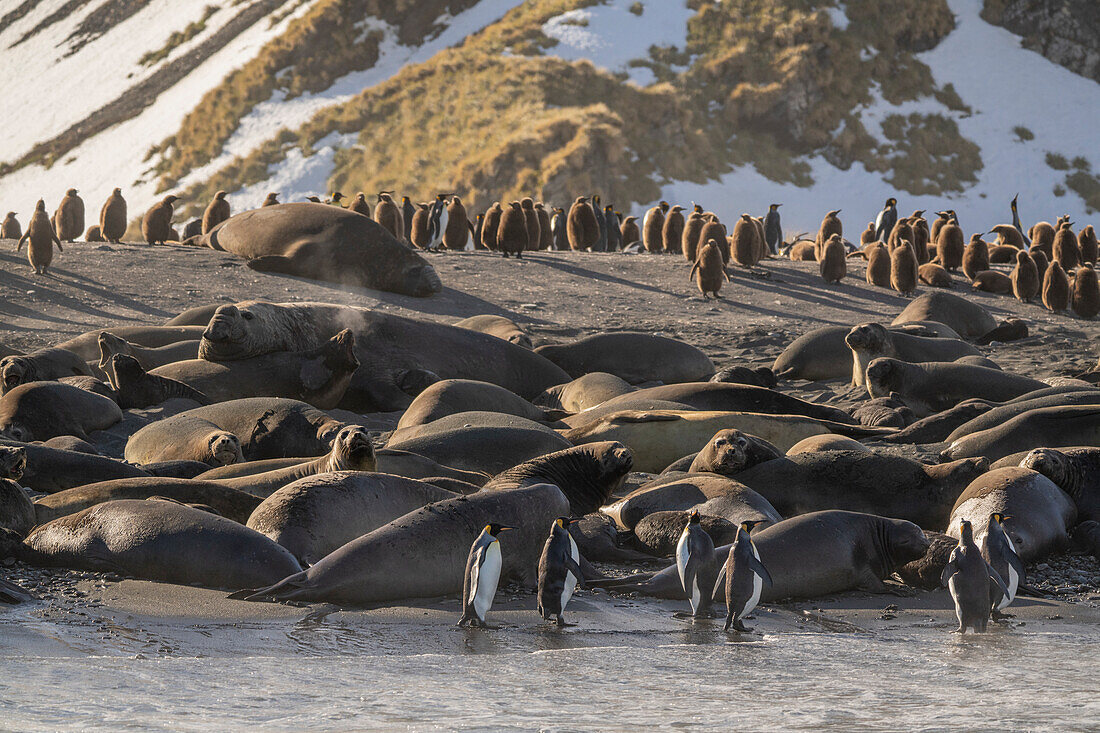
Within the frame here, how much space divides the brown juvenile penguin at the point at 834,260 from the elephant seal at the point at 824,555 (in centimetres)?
1208

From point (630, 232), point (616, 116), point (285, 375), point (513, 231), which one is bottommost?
point (285, 375)

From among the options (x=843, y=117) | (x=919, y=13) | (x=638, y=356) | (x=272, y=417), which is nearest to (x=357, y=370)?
(x=272, y=417)

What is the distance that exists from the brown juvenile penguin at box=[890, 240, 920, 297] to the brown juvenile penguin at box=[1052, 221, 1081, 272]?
132 inches

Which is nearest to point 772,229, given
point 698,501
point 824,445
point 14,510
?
point 824,445

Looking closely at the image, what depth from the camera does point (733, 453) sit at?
240 inches

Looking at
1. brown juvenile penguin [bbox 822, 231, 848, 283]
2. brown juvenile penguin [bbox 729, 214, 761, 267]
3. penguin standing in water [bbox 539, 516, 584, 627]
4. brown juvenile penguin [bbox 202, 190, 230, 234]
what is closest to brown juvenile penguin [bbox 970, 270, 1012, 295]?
brown juvenile penguin [bbox 822, 231, 848, 283]

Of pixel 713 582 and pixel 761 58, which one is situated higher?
pixel 761 58

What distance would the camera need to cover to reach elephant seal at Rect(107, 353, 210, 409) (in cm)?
812

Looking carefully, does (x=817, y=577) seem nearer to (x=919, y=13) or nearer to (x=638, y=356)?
(x=638, y=356)

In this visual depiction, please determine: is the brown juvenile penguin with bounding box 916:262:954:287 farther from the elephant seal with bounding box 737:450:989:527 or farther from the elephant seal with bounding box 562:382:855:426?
the elephant seal with bounding box 737:450:989:527

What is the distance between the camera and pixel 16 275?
13.9m

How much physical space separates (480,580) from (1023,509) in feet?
8.89

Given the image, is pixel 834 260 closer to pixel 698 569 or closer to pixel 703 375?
pixel 703 375

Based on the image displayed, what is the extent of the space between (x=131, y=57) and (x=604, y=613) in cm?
6620
